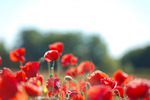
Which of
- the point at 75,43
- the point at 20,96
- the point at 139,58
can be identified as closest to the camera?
the point at 20,96

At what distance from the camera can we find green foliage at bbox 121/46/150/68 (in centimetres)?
2485

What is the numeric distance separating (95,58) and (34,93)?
23.4 metres

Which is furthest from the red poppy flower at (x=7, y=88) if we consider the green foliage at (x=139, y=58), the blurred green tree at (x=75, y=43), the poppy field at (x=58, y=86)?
the green foliage at (x=139, y=58)

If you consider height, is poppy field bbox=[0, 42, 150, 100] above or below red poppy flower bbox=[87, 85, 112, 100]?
above

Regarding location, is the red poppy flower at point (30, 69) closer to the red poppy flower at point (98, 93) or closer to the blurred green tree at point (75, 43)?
the red poppy flower at point (98, 93)

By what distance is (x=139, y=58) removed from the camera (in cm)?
2588

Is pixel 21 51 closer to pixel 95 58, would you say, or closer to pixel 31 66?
pixel 31 66

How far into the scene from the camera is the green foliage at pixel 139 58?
24847mm

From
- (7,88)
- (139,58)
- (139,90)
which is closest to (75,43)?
(139,58)

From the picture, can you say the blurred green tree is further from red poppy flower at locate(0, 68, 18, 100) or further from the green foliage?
red poppy flower at locate(0, 68, 18, 100)

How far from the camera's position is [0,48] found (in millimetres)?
21984

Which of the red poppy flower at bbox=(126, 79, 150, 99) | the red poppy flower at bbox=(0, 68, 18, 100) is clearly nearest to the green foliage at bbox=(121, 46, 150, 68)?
A: the red poppy flower at bbox=(126, 79, 150, 99)

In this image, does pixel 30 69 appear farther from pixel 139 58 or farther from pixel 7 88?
pixel 139 58

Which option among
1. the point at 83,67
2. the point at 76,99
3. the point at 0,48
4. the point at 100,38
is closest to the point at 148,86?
the point at 76,99
